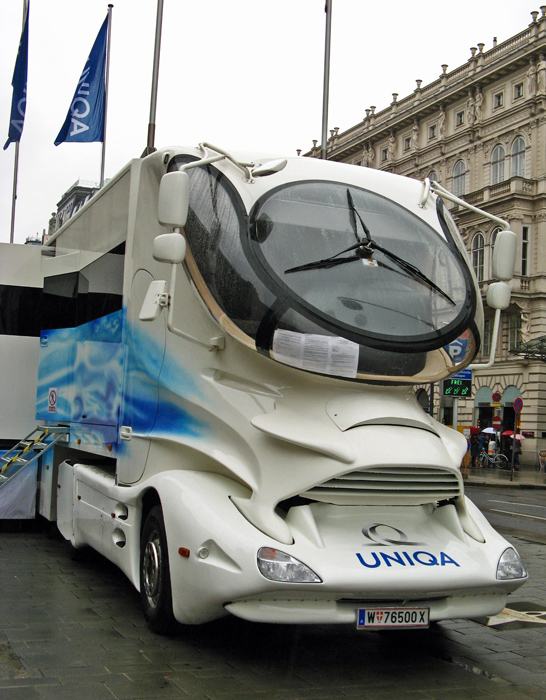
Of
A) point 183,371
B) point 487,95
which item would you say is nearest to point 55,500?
point 183,371

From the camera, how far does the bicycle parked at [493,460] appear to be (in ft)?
120

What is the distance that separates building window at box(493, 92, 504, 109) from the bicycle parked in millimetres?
21296

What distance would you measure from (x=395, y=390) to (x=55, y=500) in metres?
5.34

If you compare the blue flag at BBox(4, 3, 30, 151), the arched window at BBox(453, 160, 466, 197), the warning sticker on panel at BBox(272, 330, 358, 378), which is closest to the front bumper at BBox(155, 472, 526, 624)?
the warning sticker on panel at BBox(272, 330, 358, 378)

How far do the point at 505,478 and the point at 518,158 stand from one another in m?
23.1

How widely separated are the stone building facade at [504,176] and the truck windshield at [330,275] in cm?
3611

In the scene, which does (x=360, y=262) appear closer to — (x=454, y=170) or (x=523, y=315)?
(x=523, y=315)

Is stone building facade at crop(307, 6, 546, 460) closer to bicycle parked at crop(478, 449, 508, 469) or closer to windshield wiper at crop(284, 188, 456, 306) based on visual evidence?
bicycle parked at crop(478, 449, 508, 469)

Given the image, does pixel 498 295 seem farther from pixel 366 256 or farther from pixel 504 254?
pixel 366 256

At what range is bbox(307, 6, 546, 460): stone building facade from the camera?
44625 millimetres

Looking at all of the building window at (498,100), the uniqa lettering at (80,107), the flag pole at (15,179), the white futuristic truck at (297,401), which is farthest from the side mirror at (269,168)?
the building window at (498,100)

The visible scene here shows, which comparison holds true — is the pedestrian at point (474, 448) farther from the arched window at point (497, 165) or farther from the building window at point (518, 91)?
the building window at point (518, 91)

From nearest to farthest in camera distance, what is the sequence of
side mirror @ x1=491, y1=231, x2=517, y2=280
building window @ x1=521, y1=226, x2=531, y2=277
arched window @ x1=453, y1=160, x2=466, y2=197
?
side mirror @ x1=491, y1=231, x2=517, y2=280 < building window @ x1=521, y1=226, x2=531, y2=277 < arched window @ x1=453, y1=160, x2=466, y2=197

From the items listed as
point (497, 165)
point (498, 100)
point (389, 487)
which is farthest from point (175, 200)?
point (498, 100)
